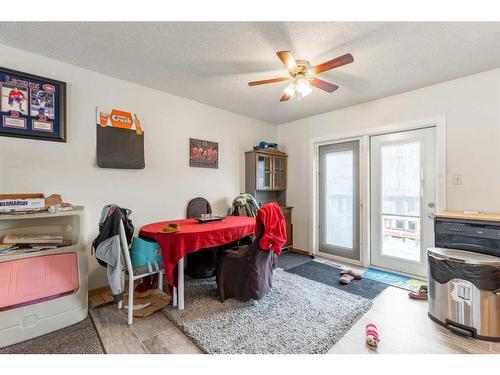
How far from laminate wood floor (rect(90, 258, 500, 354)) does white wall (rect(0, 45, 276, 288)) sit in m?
0.91

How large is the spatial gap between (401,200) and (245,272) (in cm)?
237

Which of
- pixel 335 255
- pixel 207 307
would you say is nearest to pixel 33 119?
pixel 207 307

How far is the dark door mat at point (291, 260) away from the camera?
3.41 metres

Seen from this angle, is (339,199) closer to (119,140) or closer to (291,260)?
(291,260)

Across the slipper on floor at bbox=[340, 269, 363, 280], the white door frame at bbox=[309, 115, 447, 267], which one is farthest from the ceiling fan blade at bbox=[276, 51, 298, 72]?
the slipper on floor at bbox=[340, 269, 363, 280]

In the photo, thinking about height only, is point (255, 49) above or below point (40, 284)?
above

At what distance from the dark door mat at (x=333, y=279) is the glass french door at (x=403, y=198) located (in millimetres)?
624

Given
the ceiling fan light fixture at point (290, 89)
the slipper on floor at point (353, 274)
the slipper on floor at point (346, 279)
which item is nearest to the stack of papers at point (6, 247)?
the ceiling fan light fixture at point (290, 89)

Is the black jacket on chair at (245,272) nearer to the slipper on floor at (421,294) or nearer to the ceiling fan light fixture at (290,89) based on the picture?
the ceiling fan light fixture at (290,89)

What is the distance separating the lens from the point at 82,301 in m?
1.97

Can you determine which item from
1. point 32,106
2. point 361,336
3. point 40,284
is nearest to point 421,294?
point 361,336

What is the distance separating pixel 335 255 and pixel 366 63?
2804mm

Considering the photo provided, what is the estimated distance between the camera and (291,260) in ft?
12.0
